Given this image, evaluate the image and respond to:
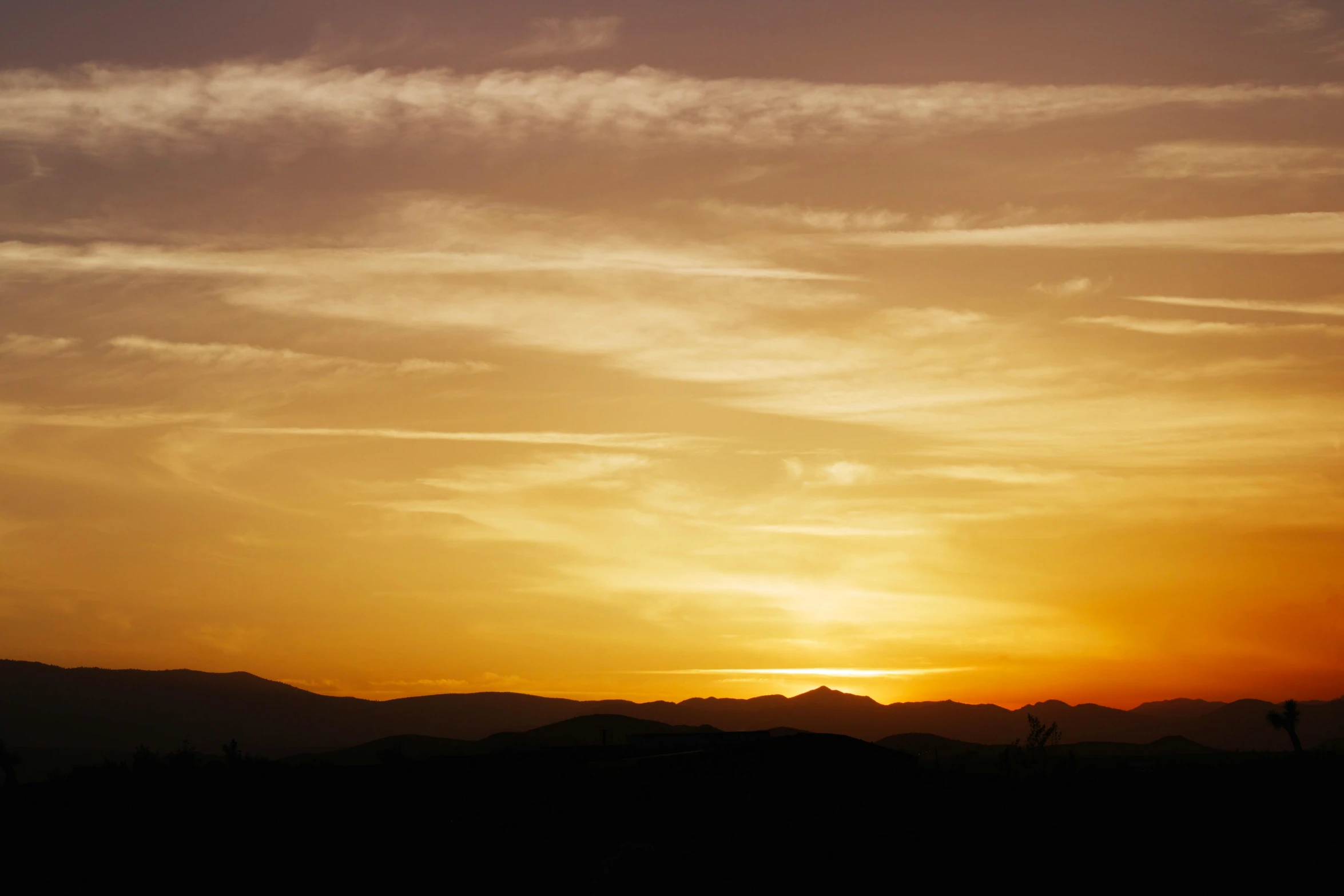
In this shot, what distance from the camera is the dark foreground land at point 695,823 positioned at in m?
39.9

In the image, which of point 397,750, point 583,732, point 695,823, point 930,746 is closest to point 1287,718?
point 930,746

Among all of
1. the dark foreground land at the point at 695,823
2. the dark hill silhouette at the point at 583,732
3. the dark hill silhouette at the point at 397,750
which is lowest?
the dark foreground land at the point at 695,823

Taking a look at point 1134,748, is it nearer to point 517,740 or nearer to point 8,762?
point 517,740

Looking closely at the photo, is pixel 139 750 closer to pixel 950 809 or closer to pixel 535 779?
pixel 535 779

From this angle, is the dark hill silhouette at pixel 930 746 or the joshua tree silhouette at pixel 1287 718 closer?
the joshua tree silhouette at pixel 1287 718

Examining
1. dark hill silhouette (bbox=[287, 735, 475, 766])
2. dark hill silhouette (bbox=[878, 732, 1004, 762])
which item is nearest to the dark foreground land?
dark hill silhouette (bbox=[287, 735, 475, 766])

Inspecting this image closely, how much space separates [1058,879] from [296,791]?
3447 cm

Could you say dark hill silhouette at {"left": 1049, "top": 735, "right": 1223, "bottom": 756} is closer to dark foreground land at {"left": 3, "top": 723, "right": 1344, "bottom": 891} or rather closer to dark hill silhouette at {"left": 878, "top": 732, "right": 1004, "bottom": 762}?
dark hill silhouette at {"left": 878, "top": 732, "right": 1004, "bottom": 762}

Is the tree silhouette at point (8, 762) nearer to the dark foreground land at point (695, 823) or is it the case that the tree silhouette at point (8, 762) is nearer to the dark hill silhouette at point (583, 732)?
the dark foreground land at point (695, 823)

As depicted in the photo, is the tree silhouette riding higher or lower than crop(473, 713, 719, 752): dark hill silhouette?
lower

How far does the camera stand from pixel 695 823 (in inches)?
1767

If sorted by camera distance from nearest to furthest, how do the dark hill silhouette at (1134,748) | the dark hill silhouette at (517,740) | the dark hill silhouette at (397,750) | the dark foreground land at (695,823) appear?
the dark foreground land at (695,823) < the dark hill silhouette at (517,740) < the dark hill silhouette at (397,750) < the dark hill silhouette at (1134,748)

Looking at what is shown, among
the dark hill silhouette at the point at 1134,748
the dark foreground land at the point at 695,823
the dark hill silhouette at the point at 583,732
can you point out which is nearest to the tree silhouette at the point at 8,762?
the dark foreground land at the point at 695,823

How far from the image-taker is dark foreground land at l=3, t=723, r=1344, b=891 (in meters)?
39.9
